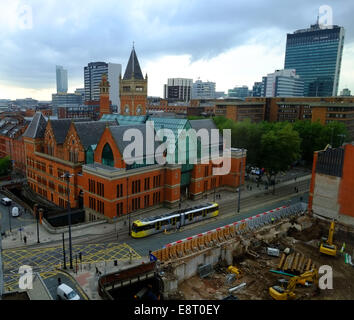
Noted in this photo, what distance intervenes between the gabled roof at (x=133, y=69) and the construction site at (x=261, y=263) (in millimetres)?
54582

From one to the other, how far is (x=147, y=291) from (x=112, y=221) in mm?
16842

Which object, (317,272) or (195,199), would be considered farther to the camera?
(195,199)

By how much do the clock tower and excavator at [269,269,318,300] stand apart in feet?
206

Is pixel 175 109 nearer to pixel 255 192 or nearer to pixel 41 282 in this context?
pixel 255 192

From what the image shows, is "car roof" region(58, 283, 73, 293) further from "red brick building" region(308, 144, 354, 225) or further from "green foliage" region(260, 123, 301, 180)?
"green foliage" region(260, 123, 301, 180)

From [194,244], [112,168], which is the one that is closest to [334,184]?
[194,244]

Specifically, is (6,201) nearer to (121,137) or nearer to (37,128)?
(37,128)

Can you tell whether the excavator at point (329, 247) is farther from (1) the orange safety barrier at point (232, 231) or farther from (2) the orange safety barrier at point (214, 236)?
(2) the orange safety barrier at point (214, 236)

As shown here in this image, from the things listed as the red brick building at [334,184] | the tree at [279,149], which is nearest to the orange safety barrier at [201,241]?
the red brick building at [334,184]

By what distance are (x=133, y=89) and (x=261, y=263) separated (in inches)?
2367

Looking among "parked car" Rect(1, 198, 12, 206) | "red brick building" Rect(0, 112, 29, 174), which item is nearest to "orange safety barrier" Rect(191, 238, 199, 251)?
"parked car" Rect(1, 198, 12, 206)

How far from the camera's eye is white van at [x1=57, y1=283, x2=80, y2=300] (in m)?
30.9

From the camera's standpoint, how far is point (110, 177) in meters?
51.7

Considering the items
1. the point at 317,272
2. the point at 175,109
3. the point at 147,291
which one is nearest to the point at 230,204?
the point at 317,272
